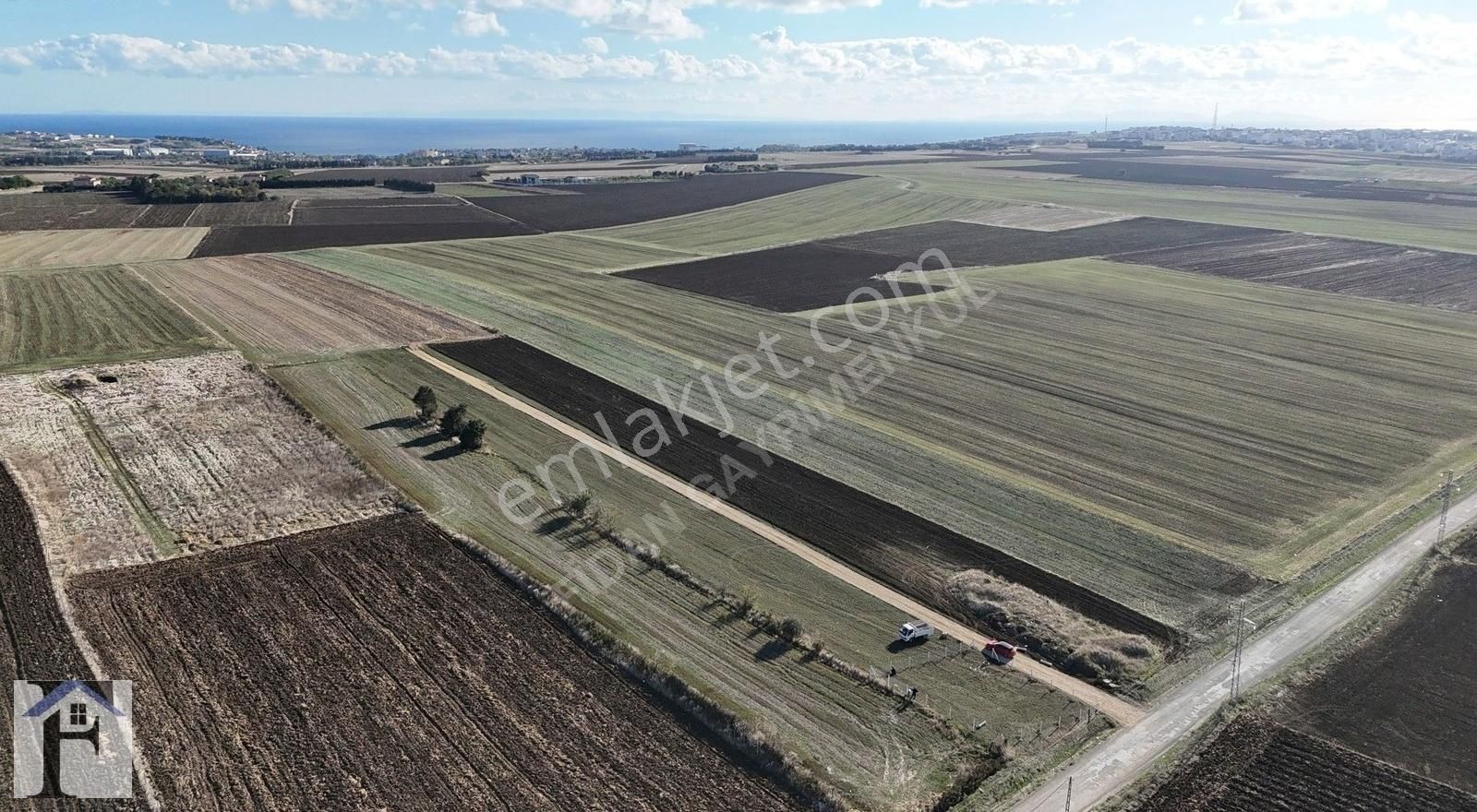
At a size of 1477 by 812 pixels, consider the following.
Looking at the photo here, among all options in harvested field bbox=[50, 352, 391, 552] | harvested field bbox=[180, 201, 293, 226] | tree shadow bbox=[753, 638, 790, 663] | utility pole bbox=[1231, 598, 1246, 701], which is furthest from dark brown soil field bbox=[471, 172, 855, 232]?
utility pole bbox=[1231, 598, 1246, 701]

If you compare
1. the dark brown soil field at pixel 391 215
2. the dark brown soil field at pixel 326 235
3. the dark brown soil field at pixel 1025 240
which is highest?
the dark brown soil field at pixel 391 215

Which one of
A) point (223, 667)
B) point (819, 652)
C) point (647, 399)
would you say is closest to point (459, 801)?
point (223, 667)

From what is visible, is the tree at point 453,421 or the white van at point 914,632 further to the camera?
the tree at point 453,421

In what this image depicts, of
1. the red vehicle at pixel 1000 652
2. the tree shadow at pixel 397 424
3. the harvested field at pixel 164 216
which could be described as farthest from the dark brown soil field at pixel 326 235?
the red vehicle at pixel 1000 652

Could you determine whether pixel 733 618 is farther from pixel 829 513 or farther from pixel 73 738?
pixel 73 738

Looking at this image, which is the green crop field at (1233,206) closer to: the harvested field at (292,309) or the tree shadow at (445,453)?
the harvested field at (292,309)

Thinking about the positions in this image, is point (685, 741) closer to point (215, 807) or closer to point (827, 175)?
point (215, 807)

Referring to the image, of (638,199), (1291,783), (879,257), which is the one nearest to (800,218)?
(638,199)

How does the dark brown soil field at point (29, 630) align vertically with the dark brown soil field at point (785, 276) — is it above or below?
below
